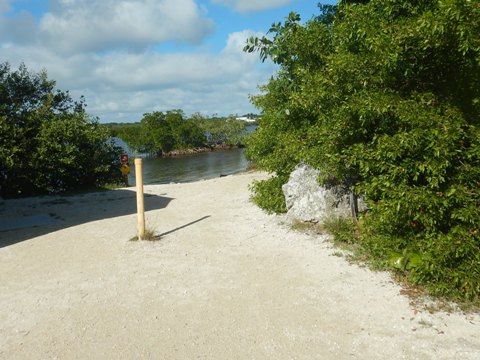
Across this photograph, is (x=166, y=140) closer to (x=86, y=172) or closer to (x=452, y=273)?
(x=86, y=172)

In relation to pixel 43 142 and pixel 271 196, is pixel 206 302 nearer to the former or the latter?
pixel 271 196

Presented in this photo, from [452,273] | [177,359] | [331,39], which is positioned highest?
[331,39]

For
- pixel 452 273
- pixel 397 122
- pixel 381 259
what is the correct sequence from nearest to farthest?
pixel 452 273 → pixel 397 122 → pixel 381 259

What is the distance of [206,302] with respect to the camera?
Result: 16.4 feet

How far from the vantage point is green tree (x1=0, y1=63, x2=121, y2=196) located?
1404 centimetres

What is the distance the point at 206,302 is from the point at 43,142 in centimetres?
1178

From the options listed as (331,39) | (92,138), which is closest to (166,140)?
(92,138)

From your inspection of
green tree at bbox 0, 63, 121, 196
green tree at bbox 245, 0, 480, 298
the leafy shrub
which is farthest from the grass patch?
green tree at bbox 0, 63, 121, 196

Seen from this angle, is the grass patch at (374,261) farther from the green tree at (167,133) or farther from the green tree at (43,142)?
the green tree at (167,133)

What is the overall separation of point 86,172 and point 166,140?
40.1 m

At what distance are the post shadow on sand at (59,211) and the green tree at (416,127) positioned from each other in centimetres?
651

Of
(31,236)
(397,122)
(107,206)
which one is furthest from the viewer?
(107,206)

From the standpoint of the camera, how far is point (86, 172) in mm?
15906

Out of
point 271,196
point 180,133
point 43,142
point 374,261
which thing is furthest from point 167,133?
point 374,261
